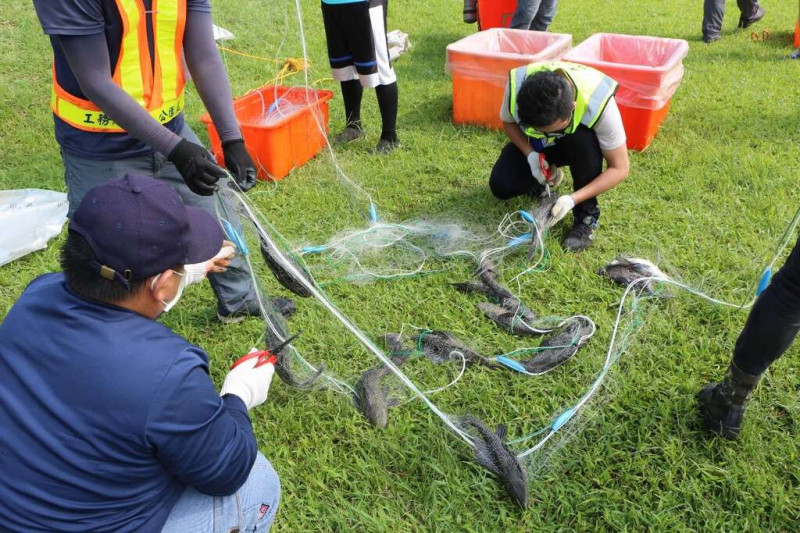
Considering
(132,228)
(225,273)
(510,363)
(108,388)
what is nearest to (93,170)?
(225,273)

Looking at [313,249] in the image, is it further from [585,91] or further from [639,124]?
[639,124]

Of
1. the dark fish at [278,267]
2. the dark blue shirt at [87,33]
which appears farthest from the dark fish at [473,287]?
the dark blue shirt at [87,33]

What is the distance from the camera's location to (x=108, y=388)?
1.25 metres

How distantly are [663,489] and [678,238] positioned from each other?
1.64m

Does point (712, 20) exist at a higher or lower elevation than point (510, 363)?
lower

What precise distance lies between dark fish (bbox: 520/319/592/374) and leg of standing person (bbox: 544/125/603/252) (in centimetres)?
70

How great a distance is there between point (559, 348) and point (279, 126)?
90.3 inches

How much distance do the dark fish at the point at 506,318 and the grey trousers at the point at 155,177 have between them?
112 cm

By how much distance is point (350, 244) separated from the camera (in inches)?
134

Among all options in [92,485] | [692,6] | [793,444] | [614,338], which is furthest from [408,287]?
[692,6]

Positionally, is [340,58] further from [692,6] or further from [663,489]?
[692,6]

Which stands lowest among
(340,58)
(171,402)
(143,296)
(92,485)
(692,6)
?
(692,6)

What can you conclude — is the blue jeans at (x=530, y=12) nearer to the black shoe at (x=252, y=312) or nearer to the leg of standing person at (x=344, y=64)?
the leg of standing person at (x=344, y=64)

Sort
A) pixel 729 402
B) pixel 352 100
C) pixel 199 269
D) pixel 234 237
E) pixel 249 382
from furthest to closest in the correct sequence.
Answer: pixel 352 100, pixel 234 237, pixel 729 402, pixel 249 382, pixel 199 269
